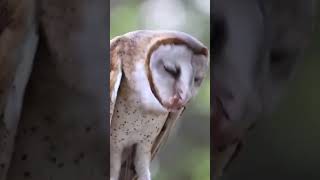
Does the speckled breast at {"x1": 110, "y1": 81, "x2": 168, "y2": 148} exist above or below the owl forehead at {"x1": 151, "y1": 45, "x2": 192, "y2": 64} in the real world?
below

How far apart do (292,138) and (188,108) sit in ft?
1.03

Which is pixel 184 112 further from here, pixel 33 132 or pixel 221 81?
pixel 33 132

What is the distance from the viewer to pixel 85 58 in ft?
4.83

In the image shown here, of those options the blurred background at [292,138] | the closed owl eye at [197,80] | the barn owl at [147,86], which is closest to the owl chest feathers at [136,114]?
the barn owl at [147,86]

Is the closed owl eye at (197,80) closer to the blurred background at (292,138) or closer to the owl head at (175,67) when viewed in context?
the owl head at (175,67)

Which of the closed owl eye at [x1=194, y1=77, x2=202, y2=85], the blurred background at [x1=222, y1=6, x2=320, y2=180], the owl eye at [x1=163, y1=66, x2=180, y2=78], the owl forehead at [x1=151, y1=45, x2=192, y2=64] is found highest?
the owl forehead at [x1=151, y1=45, x2=192, y2=64]

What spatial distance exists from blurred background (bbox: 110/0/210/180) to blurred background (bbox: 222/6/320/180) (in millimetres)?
122

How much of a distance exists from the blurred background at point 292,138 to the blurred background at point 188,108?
0.12 meters

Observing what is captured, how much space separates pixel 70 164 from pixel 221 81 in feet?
1.47

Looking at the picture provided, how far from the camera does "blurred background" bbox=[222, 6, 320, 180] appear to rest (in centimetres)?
159

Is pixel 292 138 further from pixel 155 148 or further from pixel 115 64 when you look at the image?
pixel 115 64

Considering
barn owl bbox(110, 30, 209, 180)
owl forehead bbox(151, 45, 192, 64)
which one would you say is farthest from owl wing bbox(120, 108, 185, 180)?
owl forehead bbox(151, 45, 192, 64)

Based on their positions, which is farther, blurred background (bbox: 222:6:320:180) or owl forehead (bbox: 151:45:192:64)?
blurred background (bbox: 222:6:320:180)

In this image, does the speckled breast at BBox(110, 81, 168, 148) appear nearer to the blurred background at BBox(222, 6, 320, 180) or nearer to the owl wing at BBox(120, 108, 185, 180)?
the owl wing at BBox(120, 108, 185, 180)
